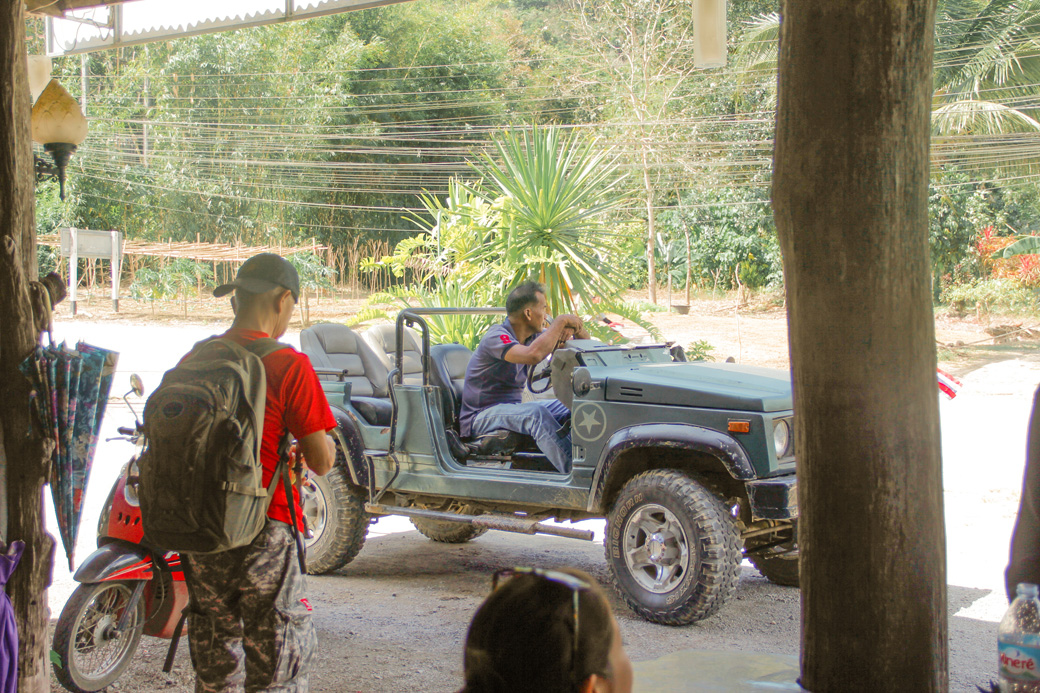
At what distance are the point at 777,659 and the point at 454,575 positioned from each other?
10.9 ft

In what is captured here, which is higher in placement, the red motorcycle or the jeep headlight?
the jeep headlight

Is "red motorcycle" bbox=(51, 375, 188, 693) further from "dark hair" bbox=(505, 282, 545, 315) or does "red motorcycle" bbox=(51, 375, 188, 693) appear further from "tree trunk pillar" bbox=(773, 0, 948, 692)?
"tree trunk pillar" bbox=(773, 0, 948, 692)

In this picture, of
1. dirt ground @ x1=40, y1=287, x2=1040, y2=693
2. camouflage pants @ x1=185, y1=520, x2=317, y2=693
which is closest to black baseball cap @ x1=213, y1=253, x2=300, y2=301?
camouflage pants @ x1=185, y1=520, x2=317, y2=693

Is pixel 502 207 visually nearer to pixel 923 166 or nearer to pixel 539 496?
pixel 539 496

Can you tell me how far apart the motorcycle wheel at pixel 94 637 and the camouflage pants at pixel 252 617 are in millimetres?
1298

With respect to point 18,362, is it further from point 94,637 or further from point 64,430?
point 94,637

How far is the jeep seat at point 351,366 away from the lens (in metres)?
6.61

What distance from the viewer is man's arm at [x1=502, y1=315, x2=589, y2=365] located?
19.9ft

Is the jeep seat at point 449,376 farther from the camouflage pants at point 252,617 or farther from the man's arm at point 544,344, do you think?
the camouflage pants at point 252,617

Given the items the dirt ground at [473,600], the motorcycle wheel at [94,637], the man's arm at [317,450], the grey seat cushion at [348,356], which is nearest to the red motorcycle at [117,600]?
the motorcycle wheel at [94,637]

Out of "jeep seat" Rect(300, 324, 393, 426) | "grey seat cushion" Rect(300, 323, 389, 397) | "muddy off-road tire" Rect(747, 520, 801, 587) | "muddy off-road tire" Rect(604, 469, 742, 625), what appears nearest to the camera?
"muddy off-road tire" Rect(604, 469, 742, 625)

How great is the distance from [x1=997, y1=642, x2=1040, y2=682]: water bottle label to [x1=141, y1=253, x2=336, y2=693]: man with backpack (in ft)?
6.76

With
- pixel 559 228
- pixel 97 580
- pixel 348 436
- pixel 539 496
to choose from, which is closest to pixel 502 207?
pixel 559 228

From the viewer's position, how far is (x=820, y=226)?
2.61 meters
